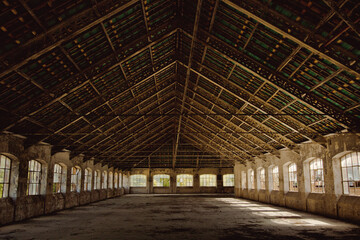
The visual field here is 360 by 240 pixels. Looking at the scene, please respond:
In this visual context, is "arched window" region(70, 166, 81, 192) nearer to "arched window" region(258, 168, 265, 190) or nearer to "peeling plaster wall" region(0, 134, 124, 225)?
"peeling plaster wall" region(0, 134, 124, 225)

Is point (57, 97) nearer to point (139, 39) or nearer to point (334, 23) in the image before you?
point (139, 39)

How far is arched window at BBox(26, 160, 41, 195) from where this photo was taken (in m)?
19.1

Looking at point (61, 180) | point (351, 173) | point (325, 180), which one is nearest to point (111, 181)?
point (61, 180)

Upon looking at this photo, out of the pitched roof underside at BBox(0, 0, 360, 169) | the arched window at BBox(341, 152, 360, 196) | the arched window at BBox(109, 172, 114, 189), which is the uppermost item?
the pitched roof underside at BBox(0, 0, 360, 169)

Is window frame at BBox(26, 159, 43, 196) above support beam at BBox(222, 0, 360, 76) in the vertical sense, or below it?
below

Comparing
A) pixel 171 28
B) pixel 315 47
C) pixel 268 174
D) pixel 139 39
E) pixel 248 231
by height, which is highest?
pixel 171 28

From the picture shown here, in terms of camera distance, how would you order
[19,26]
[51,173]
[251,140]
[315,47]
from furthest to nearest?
[251,140] < [51,173] < [315,47] < [19,26]

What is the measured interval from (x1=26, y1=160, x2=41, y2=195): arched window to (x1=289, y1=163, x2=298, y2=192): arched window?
19.9 meters

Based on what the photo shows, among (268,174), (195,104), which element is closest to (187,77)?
(195,104)

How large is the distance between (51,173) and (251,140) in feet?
57.8

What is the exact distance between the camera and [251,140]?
27.9 metres

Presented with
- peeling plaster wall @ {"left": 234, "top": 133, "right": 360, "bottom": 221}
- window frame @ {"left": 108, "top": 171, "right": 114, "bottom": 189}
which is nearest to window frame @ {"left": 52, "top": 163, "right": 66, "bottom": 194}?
window frame @ {"left": 108, "top": 171, "right": 114, "bottom": 189}

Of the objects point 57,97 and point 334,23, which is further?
point 57,97

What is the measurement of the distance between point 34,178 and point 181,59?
12647 mm
